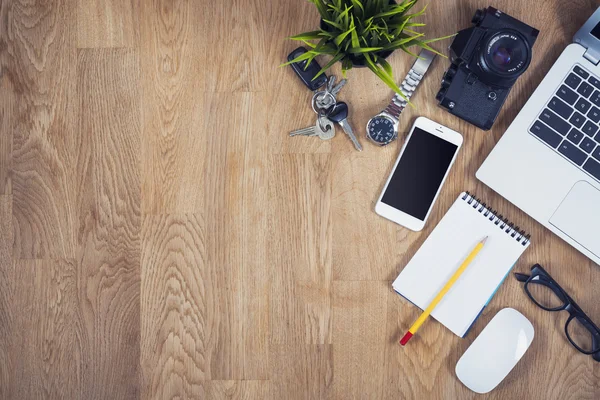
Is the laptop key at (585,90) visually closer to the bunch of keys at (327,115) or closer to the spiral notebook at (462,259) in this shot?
the spiral notebook at (462,259)

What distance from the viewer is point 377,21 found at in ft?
2.54

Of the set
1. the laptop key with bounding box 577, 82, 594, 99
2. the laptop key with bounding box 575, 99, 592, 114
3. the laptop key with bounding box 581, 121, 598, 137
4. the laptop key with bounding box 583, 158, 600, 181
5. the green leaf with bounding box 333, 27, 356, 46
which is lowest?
the laptop key with bounding box 583, 158, 600, 181

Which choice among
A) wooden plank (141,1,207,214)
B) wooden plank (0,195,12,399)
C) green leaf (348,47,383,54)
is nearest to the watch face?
green leaf (348,47,383,54)

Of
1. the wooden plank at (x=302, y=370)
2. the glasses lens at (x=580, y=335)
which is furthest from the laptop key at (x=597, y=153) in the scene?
the wooden plank at (x=302, y=370)

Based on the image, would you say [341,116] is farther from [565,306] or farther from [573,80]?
[565,306]

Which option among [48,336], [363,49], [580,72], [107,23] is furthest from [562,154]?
[48,336]

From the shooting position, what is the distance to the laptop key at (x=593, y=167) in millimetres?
831

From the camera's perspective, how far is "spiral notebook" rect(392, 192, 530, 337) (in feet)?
2.86

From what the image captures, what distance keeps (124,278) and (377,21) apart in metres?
0.55

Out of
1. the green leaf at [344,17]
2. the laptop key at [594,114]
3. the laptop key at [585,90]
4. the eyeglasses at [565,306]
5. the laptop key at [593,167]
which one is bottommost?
the eyeglasses at [565,306]

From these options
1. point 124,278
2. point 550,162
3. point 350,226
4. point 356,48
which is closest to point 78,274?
point 124,278

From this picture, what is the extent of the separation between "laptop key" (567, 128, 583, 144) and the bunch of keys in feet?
0.99

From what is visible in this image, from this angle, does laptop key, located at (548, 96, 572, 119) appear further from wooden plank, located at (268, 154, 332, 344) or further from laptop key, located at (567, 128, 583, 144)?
wooden plank, located at (268, 154, 332, 344)

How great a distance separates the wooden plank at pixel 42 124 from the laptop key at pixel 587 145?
77 cm
